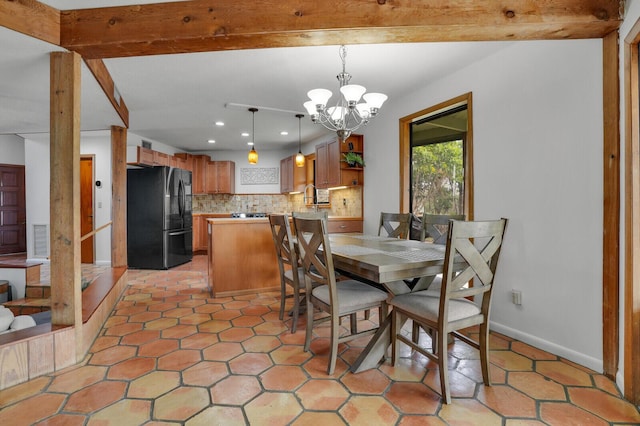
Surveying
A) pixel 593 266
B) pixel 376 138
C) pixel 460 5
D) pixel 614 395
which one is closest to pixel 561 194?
pixel 593 266

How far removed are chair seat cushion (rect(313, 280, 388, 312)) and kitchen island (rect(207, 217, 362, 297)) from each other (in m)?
1.58

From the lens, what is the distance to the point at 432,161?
15.6ft

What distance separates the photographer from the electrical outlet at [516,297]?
235 cm

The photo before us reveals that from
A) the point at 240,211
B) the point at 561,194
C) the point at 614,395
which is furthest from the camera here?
the point at 240,211

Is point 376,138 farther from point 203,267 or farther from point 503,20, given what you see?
point 203,267

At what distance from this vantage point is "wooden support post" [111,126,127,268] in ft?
12.6

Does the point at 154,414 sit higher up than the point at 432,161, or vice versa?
the point at 432,161

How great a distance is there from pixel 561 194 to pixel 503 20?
1.20m

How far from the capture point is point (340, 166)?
14.2ft

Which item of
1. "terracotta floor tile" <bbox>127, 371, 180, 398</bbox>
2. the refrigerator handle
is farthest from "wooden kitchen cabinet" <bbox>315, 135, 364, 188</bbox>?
"terracotta floor tile" <bbox>127, 371, 180, 398</bbox>

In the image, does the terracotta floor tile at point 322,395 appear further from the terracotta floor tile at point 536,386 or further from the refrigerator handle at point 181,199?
the refrigerator handle at point 181,199

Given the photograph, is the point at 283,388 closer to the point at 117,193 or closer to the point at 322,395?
the point at 322,395

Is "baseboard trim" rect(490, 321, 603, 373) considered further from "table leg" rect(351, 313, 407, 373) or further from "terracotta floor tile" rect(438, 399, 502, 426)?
"table leg" rect(351, 313, 407, 373)

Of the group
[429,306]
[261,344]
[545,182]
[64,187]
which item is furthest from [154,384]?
[545,182]
